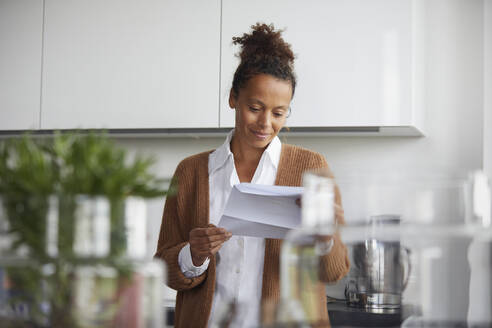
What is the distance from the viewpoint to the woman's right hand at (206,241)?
1.38 metres

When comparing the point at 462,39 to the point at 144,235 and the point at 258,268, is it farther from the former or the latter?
the point at 144,235

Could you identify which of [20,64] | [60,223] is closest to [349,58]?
[20,64]

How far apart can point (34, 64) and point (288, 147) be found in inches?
58.9

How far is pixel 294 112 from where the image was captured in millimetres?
2340

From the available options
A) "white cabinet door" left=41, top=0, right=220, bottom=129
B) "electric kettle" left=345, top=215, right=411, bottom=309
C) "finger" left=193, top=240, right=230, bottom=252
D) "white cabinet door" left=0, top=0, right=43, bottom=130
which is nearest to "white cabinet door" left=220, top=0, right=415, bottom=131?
"white cabinet door" left=41, top=0, right=220, bottom=129

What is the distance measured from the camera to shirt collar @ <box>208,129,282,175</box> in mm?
1609

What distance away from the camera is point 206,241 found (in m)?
1.41

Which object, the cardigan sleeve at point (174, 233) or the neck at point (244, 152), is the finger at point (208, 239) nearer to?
the cardigan sleeve at point (174, 233)

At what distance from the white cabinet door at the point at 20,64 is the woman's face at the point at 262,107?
53.3 inches

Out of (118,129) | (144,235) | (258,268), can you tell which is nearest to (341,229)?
(144,235)

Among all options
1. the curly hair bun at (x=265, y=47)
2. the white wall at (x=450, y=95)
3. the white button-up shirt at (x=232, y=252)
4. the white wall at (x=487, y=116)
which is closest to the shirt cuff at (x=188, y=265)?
the white button-up shirt at (x=232, y=252)

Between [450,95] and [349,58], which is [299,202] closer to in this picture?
[349,58]

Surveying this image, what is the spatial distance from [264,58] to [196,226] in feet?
1.52

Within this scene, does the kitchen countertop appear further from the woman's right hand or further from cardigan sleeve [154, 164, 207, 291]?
cardigan sleeve [154, 164, 207, 291]
